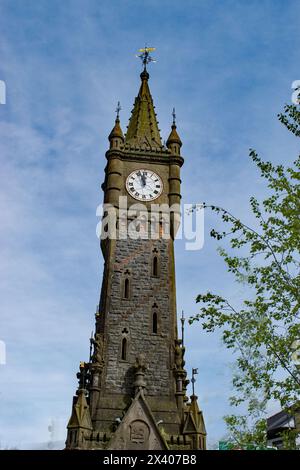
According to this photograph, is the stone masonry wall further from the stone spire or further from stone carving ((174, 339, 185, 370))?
the stone spire

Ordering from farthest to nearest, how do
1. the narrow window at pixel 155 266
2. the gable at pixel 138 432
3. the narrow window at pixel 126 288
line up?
the narrow window at pixel 155 266 < the narrow window at pixel 126 288 < the gable at pixel 138 432

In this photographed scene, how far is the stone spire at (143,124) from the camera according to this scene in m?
47.6

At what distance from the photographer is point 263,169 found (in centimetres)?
1703

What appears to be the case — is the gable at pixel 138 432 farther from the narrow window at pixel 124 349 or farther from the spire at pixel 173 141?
the spire at pixel 173 141

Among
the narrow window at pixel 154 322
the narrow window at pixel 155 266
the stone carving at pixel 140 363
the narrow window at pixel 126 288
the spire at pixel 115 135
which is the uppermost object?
the spire at pixel 115 135

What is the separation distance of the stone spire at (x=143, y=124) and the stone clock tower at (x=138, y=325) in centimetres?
17

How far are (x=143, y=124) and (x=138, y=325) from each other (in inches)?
784

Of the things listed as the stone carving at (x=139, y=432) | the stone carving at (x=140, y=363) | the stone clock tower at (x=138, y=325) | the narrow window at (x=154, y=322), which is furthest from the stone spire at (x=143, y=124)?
the stone carving at (x=139, y=432)

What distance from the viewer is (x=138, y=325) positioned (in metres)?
39.1

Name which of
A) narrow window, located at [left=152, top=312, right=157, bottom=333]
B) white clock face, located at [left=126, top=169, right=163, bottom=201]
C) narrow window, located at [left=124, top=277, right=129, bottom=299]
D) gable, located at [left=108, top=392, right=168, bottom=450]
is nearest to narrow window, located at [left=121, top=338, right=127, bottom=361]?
narrow window, located at [left=152, top=312, right=157, bottom=333]

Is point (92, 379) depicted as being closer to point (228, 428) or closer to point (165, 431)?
point (165, 431)

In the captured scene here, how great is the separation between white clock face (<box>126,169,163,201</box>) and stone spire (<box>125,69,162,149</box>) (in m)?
3.00
